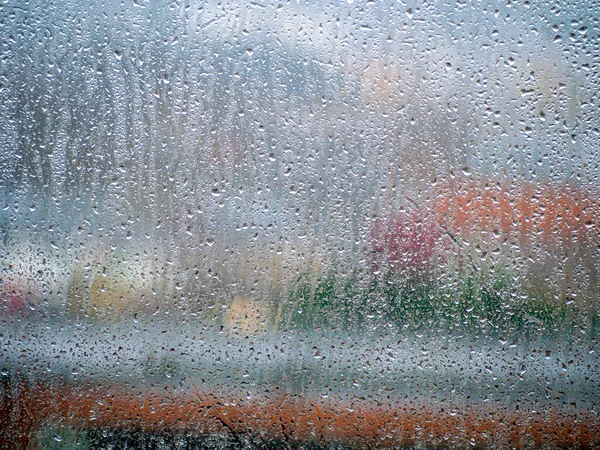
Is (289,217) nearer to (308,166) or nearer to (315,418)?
(308,166)

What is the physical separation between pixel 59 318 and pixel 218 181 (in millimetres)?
541

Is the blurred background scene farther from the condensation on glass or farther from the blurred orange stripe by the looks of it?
the blurred orange stripe

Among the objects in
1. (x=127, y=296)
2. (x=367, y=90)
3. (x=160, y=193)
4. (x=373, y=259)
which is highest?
(x=367, y=90)

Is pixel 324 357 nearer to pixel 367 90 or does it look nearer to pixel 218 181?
pixel 218 181

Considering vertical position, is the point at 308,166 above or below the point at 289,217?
above

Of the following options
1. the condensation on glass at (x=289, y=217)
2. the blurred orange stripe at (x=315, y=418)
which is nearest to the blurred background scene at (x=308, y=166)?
the condensation on glass at (x=289, y=217)

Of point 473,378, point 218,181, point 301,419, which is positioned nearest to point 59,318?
point 218,181

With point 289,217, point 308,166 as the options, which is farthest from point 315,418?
point 308,166

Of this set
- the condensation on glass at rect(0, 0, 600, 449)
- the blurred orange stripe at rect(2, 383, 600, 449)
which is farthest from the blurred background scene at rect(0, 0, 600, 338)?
the blurred orange stripe at rect(2, 383, 600, 449)

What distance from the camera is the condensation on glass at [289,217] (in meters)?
1.18

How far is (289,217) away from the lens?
1191 mm

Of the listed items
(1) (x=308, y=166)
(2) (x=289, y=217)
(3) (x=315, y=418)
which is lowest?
(3) (x=315, y=418)

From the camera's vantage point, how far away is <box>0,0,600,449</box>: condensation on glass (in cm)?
118

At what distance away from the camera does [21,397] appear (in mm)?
1186
